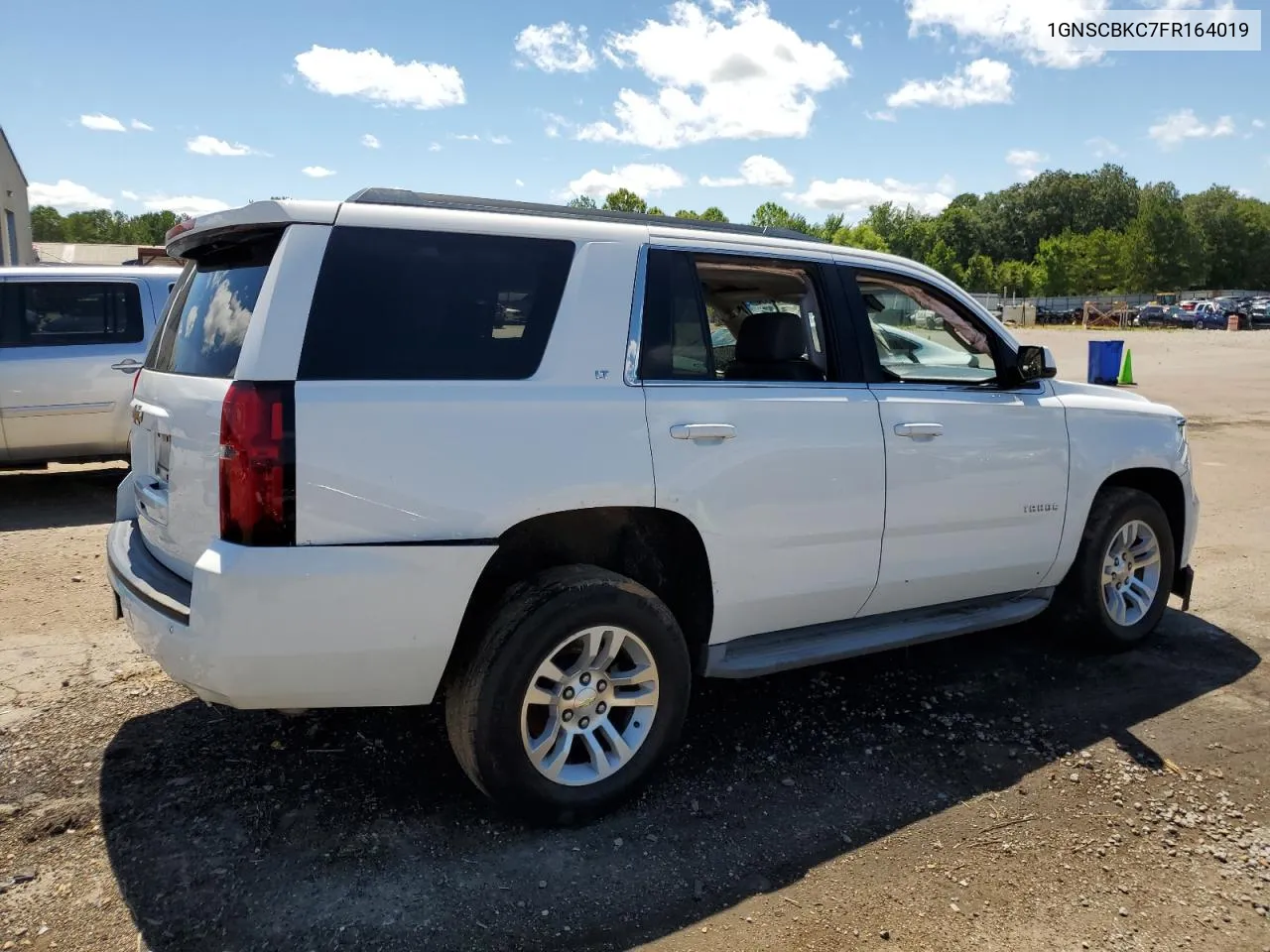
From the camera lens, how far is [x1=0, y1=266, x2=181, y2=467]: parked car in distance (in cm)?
775

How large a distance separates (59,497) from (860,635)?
24.5ft

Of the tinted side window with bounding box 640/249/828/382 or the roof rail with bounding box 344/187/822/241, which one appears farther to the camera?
the tinted side window with bounding box 640/249/828/382

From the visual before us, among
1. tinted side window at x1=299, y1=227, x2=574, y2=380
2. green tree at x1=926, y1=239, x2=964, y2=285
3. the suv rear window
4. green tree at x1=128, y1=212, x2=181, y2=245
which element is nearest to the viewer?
tinted side window at x1=299, y1=227, x2=574, y2=380

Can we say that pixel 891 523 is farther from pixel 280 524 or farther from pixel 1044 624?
pixel 280 524

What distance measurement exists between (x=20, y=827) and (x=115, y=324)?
609 centimetres

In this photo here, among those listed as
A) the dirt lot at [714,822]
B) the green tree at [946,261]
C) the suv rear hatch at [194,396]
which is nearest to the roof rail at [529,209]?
the suv rear hatch at [194,396]

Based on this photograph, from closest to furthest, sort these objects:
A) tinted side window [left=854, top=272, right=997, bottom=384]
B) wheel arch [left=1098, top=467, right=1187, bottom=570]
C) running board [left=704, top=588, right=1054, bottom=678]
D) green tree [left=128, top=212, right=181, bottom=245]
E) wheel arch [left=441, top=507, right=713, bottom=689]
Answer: wheel arch [left=441, top=507, right=713, bottom=689], running board [left=704, top=588, right=1054, bottom=678], tinted side window [left=854, top=272, right=997, bottom=384], wheel arch [left=1098, top=467, right=1187, bottom=570], green tree [left=128, top=212, right=181, bottom=245]

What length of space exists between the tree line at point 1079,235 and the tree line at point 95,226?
200ft

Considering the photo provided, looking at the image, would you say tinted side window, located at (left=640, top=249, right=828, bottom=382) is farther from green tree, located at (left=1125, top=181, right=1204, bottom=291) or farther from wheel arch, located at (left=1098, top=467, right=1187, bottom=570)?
green tree, located at (left=1125, top=181, right=1204, bottom=291)

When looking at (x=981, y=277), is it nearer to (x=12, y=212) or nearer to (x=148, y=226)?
(x=12, y=212)

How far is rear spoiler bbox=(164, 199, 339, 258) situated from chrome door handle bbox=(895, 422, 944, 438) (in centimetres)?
226

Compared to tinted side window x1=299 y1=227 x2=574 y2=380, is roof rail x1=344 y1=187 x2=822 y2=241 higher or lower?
higher

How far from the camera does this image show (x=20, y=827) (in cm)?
310

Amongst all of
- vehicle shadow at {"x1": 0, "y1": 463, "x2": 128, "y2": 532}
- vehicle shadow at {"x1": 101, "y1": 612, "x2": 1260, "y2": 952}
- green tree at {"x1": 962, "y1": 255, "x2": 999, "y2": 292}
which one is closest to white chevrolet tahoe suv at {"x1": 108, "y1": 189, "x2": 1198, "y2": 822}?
vehicle shadow at {"x1": 101, "y1": 612, "x2": 1260, "y2": 952}
